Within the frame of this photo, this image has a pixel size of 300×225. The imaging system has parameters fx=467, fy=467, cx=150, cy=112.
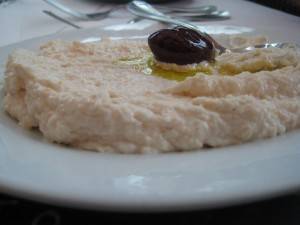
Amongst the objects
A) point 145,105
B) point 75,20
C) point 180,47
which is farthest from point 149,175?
point 75,20

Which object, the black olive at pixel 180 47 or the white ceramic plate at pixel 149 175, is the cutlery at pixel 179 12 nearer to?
the black olive at pixel 180 47

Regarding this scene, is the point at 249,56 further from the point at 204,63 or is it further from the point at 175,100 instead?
the point at 175,100

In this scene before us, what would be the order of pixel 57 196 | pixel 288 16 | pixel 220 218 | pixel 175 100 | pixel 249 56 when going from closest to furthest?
pixel 57 196 → pixel 220 218 → pixel 175 100 → pixel 249 56 → pixel 288 16

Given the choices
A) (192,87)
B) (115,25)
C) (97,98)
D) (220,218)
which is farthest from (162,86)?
(115,25)

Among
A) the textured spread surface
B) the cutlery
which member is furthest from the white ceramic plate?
the cutlery

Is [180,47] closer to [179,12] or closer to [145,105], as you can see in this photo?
[145,105]

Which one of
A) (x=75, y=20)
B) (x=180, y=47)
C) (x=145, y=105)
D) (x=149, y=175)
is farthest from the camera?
(x=75, y=20)

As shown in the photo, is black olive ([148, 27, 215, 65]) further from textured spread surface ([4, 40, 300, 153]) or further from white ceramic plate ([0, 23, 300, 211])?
white ceramic plate ([0, 23, 300, 211])
